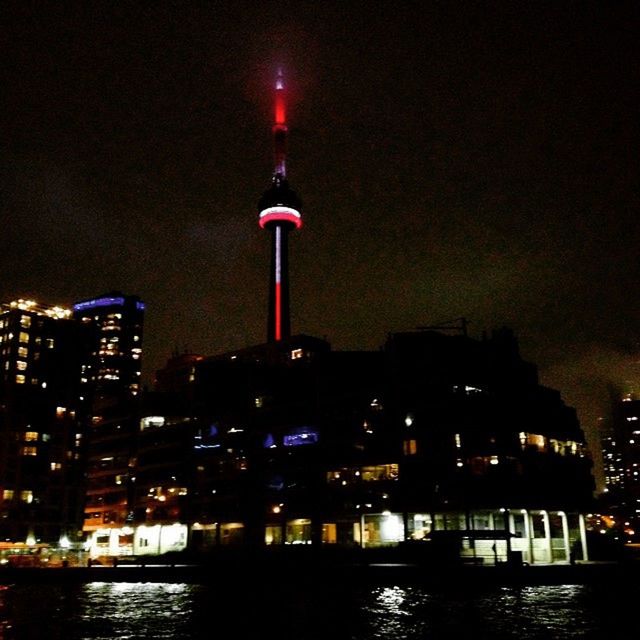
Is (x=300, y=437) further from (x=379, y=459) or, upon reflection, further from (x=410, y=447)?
(x=410, y=447)

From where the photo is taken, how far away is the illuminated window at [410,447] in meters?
93.2

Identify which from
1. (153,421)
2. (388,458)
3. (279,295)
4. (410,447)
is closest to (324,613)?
(410,447)

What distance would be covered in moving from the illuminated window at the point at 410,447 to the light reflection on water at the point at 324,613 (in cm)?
2452

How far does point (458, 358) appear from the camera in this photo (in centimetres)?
9506

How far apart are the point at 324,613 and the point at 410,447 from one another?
4349 centimetres

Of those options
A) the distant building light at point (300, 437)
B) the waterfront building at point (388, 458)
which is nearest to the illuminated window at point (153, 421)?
the waterfront building at point (388, 458)

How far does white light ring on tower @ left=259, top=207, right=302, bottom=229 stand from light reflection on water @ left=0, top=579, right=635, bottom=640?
398 ft

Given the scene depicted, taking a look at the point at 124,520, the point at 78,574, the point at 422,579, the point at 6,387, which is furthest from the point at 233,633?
the point at 6,387

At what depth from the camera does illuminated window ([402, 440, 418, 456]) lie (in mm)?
93250

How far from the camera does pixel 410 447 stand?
93812 millimetres

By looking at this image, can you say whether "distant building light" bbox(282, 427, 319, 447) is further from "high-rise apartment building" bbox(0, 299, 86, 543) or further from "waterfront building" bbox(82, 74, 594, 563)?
"high-rise apartment building" bbox(0, 299, 86, 543)

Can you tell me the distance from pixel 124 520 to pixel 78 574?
47.9 metres

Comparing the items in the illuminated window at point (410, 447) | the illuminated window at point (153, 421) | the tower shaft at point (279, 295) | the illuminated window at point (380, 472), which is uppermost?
the tower shaft at point (279, 295)

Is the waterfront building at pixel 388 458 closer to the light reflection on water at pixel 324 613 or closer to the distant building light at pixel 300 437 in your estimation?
the distant building light at pixel 300 437
